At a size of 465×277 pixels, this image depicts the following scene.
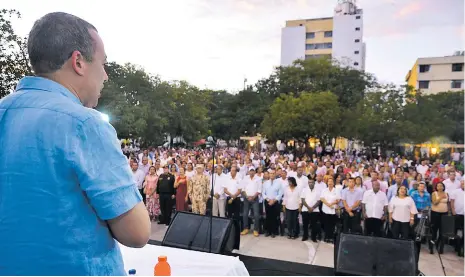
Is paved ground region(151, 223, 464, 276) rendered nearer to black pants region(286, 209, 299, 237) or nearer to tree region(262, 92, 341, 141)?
black pants region(286, 209, 299, 237)

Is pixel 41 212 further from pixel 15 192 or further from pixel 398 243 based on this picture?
pixel 398 243

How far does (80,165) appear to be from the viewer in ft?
2.89

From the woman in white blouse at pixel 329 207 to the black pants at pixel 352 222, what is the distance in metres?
0.25

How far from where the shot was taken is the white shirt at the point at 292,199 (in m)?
8.68

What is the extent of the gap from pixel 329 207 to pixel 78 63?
790 cm

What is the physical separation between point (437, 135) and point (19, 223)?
31.2 m

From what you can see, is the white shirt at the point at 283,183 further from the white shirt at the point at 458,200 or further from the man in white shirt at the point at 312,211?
the white shirt at the point at 458,200

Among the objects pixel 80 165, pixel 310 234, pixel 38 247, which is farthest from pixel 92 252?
pixel 310 234

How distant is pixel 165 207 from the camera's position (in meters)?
9.70

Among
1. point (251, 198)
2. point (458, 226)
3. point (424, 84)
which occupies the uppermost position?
point (424, 84)

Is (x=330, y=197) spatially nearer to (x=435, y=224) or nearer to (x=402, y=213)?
(x=402, y=213)

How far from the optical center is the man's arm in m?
0.89

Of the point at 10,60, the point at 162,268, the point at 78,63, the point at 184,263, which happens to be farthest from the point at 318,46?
the point at 78,63

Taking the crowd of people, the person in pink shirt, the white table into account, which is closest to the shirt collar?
the white table
